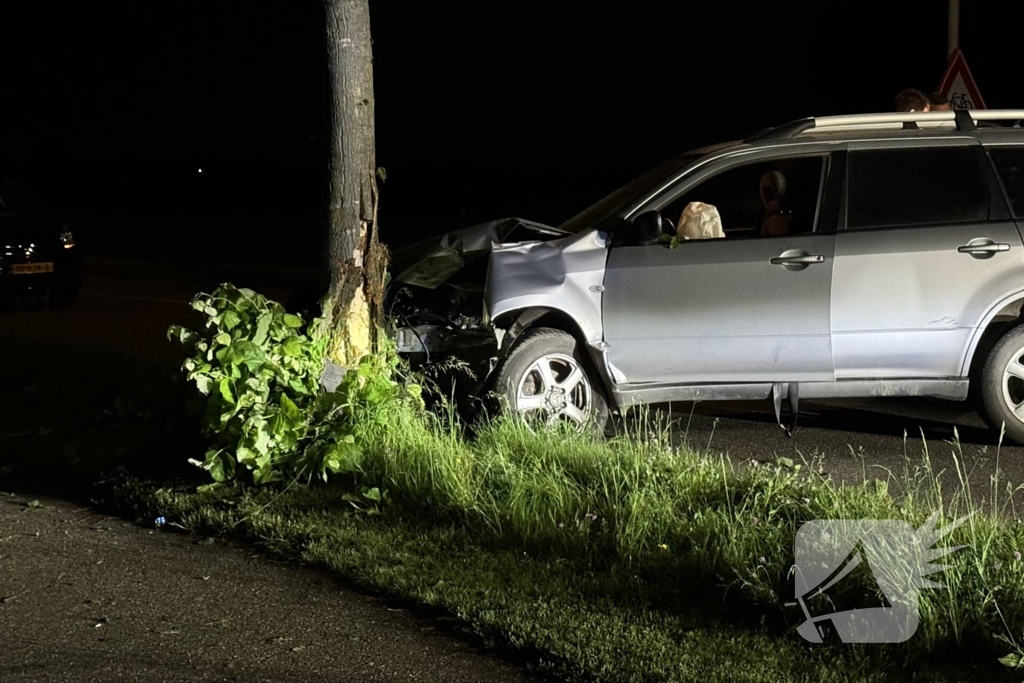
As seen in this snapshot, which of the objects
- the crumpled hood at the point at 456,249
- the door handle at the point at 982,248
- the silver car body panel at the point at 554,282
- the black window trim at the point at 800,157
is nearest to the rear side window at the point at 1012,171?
the door handle at the point at 982,248

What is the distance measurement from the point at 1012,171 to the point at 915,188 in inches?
23.4

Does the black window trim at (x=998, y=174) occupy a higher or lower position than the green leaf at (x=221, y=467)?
higher

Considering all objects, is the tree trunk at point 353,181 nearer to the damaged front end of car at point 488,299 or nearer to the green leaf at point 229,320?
the damaged front end of car at point 488,299

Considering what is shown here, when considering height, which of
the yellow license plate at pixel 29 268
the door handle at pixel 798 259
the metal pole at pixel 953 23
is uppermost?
the metal pole at pixel 953 23

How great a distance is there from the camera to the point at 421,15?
41.8m

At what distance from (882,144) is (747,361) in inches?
60.4

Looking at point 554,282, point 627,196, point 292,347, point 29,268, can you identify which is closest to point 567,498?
point 292,347

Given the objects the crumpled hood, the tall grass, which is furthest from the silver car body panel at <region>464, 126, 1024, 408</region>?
the tall grass

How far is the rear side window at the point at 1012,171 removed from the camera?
8.29 meters

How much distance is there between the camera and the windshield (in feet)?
27.5

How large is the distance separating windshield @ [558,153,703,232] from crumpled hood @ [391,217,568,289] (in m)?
0.17

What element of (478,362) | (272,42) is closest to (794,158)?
(478,362)

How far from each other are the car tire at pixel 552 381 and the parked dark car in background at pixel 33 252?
340 inches

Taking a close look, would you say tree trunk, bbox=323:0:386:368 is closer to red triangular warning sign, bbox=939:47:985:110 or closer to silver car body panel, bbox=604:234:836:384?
silver car body panel, bbox=604:234:836:384
